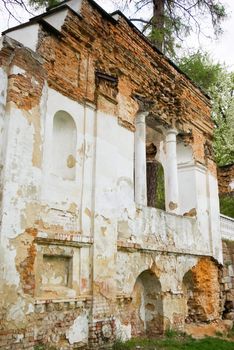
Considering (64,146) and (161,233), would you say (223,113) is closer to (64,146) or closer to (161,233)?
(161,233)

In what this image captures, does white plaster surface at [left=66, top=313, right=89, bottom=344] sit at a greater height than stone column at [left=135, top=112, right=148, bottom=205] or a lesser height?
lesser

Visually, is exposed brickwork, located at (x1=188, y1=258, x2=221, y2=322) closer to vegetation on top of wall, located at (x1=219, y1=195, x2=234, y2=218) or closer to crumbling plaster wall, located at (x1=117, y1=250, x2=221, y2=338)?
crumbling plaster wall, located at (x1=117, y1=250, x2=221, y2=338)

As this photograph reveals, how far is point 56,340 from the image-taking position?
5516 millimetres

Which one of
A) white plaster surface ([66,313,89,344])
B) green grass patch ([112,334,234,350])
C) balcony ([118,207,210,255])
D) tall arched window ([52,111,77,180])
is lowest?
green grass patch ([112,334,234,350])

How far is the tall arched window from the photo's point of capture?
649 centimetres

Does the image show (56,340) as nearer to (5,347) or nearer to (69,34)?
(5,347)

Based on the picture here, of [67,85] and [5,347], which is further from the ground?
[67,85]

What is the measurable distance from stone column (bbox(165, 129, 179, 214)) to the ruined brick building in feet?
0.08

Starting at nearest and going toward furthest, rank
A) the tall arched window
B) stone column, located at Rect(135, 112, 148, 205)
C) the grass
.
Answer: the tall arched window
the grass
stone column, located at Rect(135, 112, 148, 205)

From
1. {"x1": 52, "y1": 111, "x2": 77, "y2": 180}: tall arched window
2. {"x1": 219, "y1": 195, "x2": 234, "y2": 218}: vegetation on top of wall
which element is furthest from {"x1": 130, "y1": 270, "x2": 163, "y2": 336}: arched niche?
{"x1": 219, "y1": 195, "x2": 234, "y2": 218}: vegetation on top of wall

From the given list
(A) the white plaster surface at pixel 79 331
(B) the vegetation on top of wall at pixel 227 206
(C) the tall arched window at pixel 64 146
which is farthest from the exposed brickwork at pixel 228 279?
(C) the tall arched window at pixel 64 146

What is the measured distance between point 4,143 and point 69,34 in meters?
2.68

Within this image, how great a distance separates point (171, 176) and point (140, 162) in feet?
4.56

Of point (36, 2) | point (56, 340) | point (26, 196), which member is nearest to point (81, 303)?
point (56, 340)
